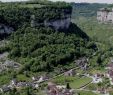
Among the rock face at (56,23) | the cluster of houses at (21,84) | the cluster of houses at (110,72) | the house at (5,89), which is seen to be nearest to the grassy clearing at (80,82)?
the cluster of houses at (110,72)

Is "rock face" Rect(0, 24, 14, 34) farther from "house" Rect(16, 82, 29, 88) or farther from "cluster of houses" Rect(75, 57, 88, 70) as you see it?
"house" Rect(16, 82, 29, 88)

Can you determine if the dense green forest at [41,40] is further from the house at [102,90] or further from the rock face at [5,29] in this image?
the house at [102,90]

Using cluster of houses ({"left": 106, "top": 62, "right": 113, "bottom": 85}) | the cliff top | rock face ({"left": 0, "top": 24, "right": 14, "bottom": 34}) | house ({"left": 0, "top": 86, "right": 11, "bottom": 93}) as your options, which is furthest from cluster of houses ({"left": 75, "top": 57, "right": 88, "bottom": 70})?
house ({"left": 0, "top": 86, "right": 11, "bottom": 93})

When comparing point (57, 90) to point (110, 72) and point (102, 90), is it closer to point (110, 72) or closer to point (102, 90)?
point (102, 90)

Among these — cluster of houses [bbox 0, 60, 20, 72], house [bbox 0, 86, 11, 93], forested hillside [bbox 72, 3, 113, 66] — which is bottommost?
forested hillside [bbox 72, 3, 113, 66]

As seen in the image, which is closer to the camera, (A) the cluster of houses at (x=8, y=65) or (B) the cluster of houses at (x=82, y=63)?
(A) the cluster of houses at (x=8, y=65)

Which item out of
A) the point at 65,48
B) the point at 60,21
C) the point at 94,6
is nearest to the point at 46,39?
the point at 65,48

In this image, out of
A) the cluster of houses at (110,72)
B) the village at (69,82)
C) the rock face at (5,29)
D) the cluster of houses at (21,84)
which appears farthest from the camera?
the rock face at (5,29)

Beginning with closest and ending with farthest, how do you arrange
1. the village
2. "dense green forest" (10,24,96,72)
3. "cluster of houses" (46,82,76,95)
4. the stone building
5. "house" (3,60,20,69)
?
"cluster of houses" (46,82,76,95) → the village → "house" (3,60,20,69) → "dense green forest" (10,24,96,72) → the stone building

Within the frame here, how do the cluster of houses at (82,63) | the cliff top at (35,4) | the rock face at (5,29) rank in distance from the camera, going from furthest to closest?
the cliff top at (35,4)
the rock face at (5,29)
the cluster of houses at (82,63)

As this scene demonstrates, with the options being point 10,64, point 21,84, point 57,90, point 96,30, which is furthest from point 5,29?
point 96,30
